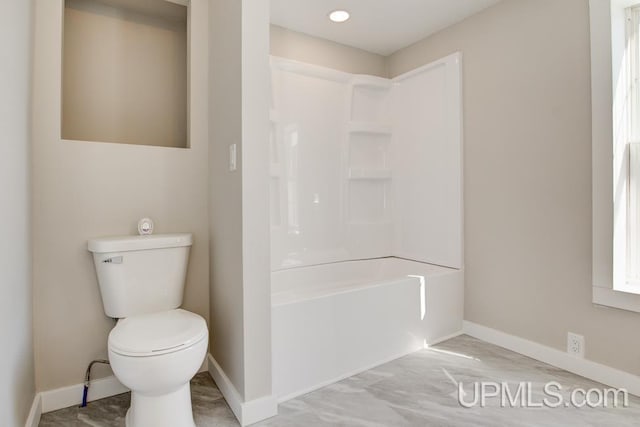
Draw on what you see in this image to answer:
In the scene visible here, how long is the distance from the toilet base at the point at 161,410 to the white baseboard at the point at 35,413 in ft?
1.41

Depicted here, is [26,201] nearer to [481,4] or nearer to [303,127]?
[303,127]

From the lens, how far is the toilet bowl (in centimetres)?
132

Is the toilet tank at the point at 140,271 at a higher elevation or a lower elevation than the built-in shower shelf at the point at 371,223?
lower

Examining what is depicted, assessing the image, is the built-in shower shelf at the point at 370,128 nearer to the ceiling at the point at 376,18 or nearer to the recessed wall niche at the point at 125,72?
the ceiling at the point at 376,18

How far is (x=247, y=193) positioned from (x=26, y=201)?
967mm

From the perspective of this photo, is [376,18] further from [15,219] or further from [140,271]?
[15,219]

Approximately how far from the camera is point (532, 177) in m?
2.21

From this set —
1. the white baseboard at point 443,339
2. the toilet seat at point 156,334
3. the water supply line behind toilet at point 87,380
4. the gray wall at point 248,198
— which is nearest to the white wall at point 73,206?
the water supply line behind toilet at point 87,380

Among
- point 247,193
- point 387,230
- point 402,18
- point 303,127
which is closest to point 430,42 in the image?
point 402,18

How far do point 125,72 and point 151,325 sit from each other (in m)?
1.59

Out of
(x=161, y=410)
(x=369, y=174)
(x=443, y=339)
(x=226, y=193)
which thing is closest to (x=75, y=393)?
(x=161, y=410)

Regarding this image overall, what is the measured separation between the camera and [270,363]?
165 cm

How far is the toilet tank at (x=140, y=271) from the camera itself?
169cm

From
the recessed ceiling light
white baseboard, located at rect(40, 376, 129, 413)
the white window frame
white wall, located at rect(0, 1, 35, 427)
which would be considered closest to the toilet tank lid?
white wall, located at rect(0, 1, 35, 427)
